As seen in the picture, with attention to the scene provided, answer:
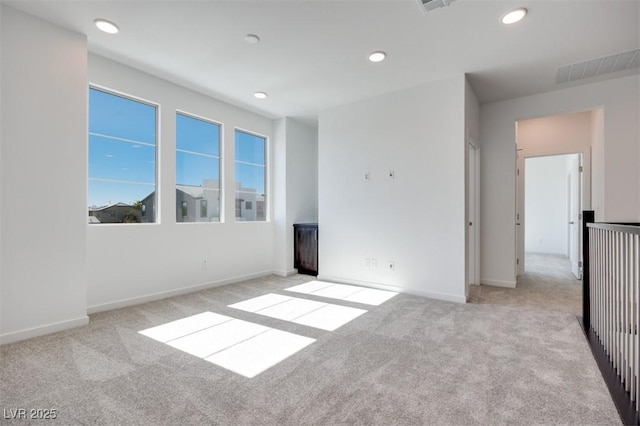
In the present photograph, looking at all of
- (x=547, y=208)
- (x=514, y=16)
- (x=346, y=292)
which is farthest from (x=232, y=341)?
Answer: (x=547, y=208)

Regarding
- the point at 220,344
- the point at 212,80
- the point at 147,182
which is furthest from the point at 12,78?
the point at 220,344

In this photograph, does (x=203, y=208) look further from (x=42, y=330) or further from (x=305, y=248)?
(x=42, y=330)

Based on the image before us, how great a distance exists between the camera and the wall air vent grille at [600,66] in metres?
3.16

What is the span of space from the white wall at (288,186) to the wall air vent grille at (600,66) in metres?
3.77

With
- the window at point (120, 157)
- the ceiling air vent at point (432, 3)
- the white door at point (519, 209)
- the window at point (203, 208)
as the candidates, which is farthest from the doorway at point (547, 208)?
→ the window at point (120, 157)

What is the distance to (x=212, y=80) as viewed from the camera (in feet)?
12.5

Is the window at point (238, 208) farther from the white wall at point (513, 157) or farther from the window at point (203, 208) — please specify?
the white wall at point (513, 157)

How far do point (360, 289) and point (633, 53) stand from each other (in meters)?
3.90

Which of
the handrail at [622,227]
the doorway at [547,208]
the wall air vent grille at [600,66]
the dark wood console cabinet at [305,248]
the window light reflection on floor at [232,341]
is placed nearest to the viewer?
the handrail at [622,227]

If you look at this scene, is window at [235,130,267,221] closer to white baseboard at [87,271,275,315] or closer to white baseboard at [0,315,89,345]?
white baseboard at [87,271,275,315]

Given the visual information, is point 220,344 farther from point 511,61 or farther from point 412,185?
point 511,61

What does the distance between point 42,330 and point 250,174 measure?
3.25 meters

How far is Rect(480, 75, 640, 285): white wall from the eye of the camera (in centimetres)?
365

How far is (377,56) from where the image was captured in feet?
10.3
